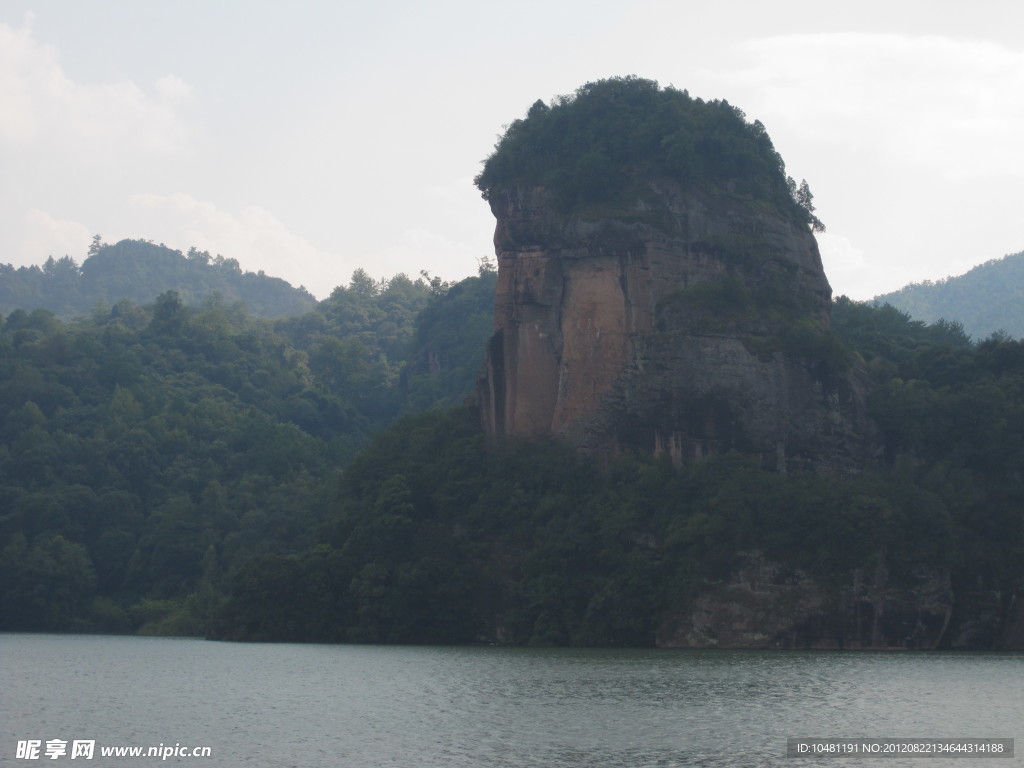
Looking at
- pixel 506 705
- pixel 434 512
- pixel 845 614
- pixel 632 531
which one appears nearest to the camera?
pixel 506 705

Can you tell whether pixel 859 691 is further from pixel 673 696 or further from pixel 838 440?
pixel 838 440

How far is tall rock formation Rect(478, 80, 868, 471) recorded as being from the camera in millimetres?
53000

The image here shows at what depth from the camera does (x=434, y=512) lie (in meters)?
56.2

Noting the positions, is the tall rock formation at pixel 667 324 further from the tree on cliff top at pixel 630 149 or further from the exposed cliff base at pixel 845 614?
the exposed cliff base at pixel 845 614

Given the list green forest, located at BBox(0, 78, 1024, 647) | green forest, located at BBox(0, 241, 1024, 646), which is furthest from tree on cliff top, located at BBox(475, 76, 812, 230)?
green forest, located at BBox(0, 241, 1024, 646)

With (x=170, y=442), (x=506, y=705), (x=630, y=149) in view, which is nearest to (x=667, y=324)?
(x=630, y=149)

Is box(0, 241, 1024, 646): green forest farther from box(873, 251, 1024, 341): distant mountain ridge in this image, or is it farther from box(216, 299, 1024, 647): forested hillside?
box(873, 251, 1024, 341): distant mountain ridge

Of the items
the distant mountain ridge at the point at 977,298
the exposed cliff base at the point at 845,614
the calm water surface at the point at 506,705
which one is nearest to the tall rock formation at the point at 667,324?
the exposed cliff base at the point at 845,614

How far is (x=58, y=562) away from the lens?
62.1 metres

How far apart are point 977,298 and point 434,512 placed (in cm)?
11087

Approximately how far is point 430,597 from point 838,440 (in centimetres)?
1700

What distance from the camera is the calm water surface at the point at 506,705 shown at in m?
24.0

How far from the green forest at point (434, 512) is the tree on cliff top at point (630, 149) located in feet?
29.5

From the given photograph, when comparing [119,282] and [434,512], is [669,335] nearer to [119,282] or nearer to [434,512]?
[434,512]
